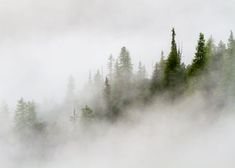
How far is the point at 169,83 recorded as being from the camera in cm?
8862

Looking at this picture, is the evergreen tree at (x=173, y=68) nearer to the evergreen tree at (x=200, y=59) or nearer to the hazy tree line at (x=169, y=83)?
the hazy tree line at (x=169, y=83)

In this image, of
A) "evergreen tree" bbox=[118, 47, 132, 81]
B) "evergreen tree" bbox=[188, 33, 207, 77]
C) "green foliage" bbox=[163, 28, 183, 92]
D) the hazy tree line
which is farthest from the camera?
"evergreen tree" bbox=[118, 47, 132, 81]

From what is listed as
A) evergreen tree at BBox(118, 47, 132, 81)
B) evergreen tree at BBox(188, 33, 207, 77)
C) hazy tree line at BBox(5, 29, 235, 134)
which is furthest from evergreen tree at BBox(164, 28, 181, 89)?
evergreen tree at BBox(118, 47, 132, 81)

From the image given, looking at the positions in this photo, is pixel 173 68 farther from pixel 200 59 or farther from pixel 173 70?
pixel 200 59

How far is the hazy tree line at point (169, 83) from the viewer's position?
80062 mm

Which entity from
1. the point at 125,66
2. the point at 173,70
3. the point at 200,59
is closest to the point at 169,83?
the point at 173,70

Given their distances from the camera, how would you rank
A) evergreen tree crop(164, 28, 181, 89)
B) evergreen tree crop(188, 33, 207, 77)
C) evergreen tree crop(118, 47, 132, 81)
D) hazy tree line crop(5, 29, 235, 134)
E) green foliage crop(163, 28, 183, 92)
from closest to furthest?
hazy tree line crop(5, 29, 235, 134) → evergreen tree crop(188, 33, 207, 77) → green foliage crop(163, 28, 183, 92) → evergreen tree crop(164, 28, 181, 89) → evergreen tree crop(118, 47, 132, 81)

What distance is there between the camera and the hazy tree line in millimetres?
80062

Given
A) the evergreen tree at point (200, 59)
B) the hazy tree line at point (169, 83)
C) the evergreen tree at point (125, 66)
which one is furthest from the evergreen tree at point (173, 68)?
the evergreen tree at point (125, 66)

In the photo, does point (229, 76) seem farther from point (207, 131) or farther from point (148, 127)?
point (148, 127)

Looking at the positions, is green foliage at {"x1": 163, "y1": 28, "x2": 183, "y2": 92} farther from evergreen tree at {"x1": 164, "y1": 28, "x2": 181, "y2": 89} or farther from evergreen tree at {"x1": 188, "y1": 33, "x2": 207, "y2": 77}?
evergreen tree at {"x1": 188, "y1": 33, "x2": 207, "y2": 77}

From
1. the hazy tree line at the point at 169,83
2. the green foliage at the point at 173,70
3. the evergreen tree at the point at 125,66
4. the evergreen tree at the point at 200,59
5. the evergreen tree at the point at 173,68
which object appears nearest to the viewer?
the hazy tree line at the point at 169,83

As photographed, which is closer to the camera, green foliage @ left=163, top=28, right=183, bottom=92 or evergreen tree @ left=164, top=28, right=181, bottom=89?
green foliage @ left=163, top=28, right=183, bottom=92

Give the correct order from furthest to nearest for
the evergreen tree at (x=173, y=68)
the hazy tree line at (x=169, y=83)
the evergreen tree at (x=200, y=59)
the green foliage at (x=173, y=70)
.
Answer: the evergreen tree at (x=173, y=68) → the green foliage at (x=173, y=70) → the evergreen tree at (x=200, y=59) → the hazy tree line at (x=169, y=83)
